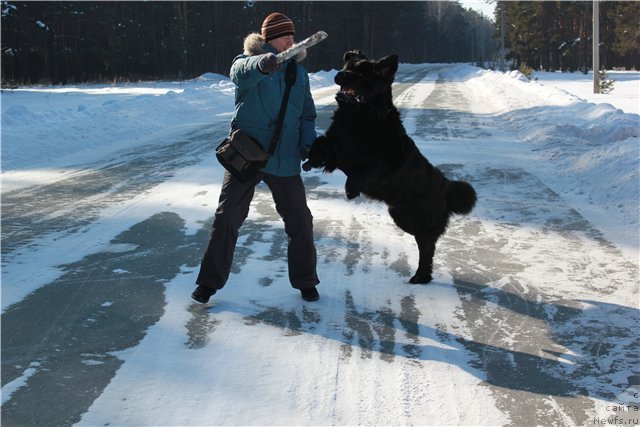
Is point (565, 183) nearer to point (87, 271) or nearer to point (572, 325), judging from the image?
point (572, 325)

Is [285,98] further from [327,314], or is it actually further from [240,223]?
[327,314]

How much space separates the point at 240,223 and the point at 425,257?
1460mm

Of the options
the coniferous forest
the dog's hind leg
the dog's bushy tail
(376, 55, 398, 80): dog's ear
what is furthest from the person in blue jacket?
the coniferous forest

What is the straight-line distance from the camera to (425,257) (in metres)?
4.96

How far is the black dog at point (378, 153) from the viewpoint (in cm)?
414

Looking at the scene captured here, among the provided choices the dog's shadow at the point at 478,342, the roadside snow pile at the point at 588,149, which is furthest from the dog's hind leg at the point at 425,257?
the roadside snow pile at the point at 588,149

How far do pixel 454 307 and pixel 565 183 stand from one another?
473 cm

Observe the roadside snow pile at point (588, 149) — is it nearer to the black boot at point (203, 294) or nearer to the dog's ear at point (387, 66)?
the dog's ear at point (387, 66)

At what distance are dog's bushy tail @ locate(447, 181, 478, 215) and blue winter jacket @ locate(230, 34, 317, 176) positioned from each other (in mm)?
1266

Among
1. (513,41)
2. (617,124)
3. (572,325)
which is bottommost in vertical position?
(572,325)

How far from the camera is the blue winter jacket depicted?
4324mm

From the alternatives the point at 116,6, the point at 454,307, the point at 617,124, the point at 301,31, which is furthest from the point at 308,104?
the point at 301,31

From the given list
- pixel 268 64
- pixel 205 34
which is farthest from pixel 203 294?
pixel 205 34

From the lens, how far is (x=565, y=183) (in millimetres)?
8531
